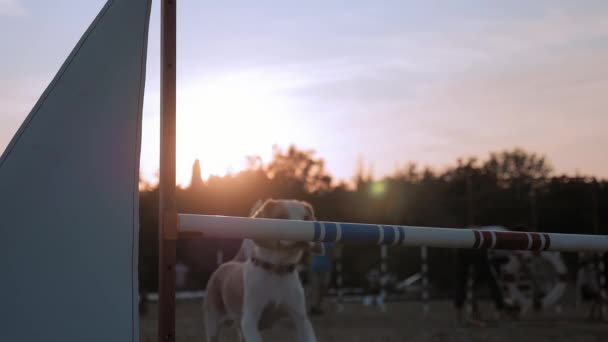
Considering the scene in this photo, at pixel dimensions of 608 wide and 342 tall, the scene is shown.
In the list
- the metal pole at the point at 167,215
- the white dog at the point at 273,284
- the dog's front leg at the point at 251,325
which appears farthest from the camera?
the white dog at the point at 273,284

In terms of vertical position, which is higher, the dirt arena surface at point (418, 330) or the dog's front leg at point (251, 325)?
the dog's front leg at point (251, 325)

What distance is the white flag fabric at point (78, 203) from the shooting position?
262 centimetres

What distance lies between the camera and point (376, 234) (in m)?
3.55

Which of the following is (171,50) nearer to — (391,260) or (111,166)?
(111,166)

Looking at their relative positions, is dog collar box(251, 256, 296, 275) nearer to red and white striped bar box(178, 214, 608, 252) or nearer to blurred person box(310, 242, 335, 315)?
red and white striped bar box(178, 214, 608, 252)

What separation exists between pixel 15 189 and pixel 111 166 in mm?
338

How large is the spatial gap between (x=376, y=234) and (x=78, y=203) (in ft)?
4.76

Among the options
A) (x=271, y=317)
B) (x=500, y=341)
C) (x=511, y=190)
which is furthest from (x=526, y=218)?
(x=271, y=317)

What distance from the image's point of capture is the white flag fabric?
262 cm

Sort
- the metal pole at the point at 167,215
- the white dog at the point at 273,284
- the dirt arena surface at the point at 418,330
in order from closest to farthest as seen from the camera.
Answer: the metal pole at the point at 167,215 < the white dog at the point at 273,284 < the dirt arena surface at the point at 418,330

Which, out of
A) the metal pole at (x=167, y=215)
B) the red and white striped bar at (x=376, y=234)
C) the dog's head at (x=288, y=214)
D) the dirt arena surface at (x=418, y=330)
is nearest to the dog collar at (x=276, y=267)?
the dog's head at (x=288, y=214)

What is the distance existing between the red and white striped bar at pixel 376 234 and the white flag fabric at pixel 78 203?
380 millimetres

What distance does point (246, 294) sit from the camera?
536 centimetres

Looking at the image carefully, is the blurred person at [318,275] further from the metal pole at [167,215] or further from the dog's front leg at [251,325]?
the metal pole at [167,215]
